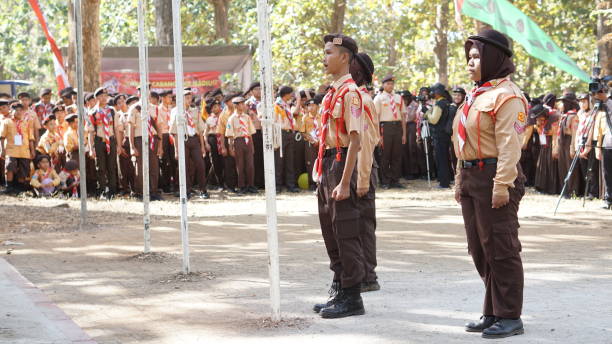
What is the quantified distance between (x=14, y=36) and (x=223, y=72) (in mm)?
20264

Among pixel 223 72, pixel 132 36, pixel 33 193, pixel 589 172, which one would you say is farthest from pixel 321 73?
pixel 589 172

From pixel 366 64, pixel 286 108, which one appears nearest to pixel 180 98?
pixel 366 64

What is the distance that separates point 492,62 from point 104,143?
13486 millimetres

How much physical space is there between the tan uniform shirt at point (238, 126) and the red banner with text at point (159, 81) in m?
6.41

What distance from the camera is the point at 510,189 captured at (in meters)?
6.29

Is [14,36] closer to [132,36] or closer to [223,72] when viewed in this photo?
[132,36]

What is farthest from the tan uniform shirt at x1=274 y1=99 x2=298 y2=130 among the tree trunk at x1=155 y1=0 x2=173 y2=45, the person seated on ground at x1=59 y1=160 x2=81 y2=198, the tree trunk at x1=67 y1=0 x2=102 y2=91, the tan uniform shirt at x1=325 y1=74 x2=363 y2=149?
the tan uniform shirt at x1=325 y1=74 x2=363 y2=149

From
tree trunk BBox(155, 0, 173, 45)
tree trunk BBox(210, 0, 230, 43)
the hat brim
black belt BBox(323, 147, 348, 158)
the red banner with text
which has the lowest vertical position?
black belt BBox(323, 147, 348, 158)

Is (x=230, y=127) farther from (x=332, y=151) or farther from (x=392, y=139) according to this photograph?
(x=332, y=151)

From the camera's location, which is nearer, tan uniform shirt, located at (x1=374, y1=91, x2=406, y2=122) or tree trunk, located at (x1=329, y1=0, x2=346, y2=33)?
tan uniform shirt, located at (x1=374, y1=91, x2=406, y2=122)

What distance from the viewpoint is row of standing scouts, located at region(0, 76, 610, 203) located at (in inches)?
718

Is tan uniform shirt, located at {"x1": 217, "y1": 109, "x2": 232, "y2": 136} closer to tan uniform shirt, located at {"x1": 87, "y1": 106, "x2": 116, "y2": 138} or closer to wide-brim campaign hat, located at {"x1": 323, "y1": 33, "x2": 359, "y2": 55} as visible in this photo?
tan uniform shirt, located at {"x1": 87, "y1": 106, "x2": 116, "y2": 138}

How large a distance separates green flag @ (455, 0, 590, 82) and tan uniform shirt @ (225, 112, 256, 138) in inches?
387

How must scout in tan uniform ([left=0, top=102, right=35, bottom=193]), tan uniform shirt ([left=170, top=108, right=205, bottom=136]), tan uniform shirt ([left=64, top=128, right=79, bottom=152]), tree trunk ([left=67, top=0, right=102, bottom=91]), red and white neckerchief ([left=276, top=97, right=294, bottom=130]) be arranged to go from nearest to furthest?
1. tan uniform shirt ([left=170, top=108, right=205, bottom=136])
2. tan uniform shirt ([left=64, top=128, right=79, bottom=152])
3. scout in tan uniform ([left=0, top=102, right=35, bottom=193])
4. red and white neckerchief ([left=276, top=97, right=294, bottom=130])
5. tree trunk ([left=67, top=0, right=102, bottom=91])
